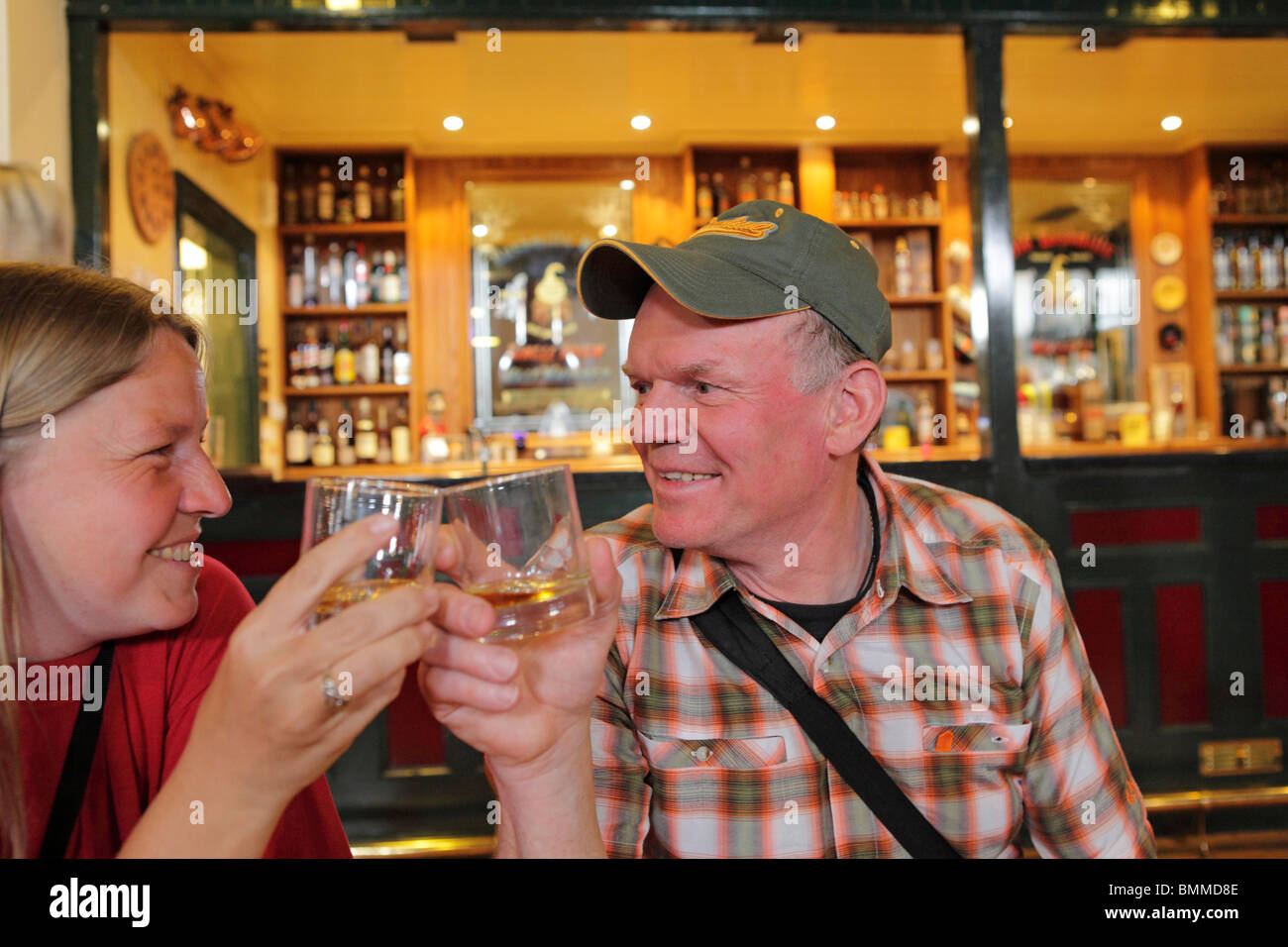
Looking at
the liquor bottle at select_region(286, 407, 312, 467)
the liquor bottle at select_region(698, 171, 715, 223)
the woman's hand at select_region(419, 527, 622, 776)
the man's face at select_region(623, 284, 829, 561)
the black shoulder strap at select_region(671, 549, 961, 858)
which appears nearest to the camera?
the woman's hand at select_region(419, 527, 622, 776)

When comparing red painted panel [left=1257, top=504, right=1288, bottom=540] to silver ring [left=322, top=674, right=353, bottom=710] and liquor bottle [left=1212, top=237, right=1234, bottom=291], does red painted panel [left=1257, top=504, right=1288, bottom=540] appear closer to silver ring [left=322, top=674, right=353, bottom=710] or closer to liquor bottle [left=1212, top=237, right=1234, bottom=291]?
liquor bottle [left=1212, top=237, right=1234, bottom=291]

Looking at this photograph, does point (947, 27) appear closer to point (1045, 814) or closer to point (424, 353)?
point (1045, 814)

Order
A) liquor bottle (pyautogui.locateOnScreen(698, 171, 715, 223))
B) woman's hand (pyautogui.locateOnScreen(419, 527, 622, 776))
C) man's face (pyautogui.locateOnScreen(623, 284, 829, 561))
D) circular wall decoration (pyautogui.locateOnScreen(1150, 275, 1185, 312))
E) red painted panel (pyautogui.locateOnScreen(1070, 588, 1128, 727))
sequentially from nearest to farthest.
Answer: woman's hand (pyautogui.locateOnScreen(419, 527, 622, 776)), man's face (pyautogui.locateOnScreen(623, 284, 829, 561)), red painted panel (pyautogui.locateOnScreen(1070, 588, 1128, 727)), liquor bottle (pyautogui.locateOnScreen(698, 171, 715, 223)), circular wall decoration (pyautogui.locateOnScreen(1150, 275, 1185, 312))

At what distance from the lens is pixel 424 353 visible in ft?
18.7

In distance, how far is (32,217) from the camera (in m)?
2.71

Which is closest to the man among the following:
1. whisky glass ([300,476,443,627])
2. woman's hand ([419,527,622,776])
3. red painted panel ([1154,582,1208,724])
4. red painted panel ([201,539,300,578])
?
woman's hand ([419,527,622,776])

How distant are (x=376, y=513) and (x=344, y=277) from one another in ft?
17.2

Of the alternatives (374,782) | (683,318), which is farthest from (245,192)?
(683,318)

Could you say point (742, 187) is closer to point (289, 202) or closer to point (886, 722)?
point (289, 202)

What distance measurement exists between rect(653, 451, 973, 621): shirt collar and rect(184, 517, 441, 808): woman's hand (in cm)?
57

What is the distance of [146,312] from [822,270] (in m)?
0.79

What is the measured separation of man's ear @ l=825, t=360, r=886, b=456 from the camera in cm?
131

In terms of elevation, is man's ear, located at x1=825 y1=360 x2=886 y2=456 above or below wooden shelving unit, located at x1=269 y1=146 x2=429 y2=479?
below

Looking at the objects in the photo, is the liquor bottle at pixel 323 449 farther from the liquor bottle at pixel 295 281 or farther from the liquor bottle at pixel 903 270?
the liquor bottle at pixel 903 270
